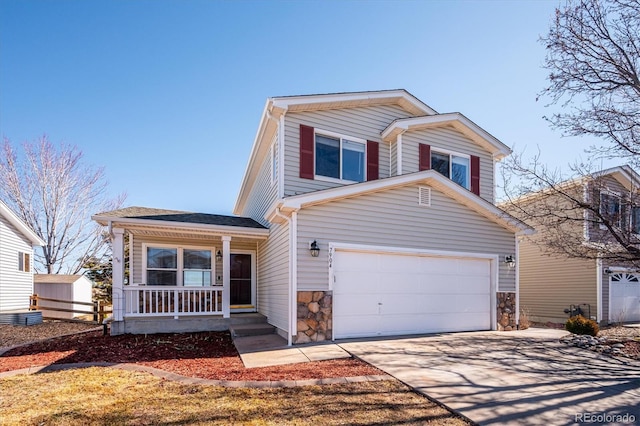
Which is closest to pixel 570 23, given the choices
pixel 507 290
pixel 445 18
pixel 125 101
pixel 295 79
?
pixel 445 18

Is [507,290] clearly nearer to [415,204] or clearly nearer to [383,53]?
[415,204]

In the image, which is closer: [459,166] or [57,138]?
[459,166]

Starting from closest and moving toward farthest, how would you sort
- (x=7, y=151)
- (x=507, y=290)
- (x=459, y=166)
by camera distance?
1. (x=507, y=290)
2. (x=459, y=166)
3. (x=7, y=151)

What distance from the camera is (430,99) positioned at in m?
12.3

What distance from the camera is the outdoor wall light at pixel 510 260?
411 inches

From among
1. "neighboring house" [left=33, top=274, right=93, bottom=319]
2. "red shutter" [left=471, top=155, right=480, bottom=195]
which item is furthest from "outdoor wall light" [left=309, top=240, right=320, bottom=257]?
"neighboring house" [left=33, top=274, right=93, bottom=319]

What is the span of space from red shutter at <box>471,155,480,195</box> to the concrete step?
8043 mm

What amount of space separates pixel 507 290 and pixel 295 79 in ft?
34.0

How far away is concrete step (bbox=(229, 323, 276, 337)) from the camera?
30.3ft

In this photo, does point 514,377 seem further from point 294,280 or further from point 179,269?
point 179,269

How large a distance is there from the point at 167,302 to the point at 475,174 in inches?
427

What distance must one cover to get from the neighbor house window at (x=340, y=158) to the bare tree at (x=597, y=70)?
4903 mm

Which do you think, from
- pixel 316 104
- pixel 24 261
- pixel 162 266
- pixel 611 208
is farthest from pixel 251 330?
pixel 24 261

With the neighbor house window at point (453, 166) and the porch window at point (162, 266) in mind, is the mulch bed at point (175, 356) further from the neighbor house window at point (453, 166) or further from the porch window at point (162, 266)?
the neighbor house window at point (453, 166)
